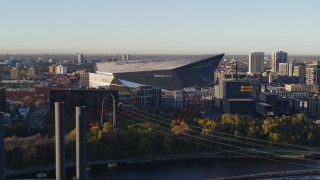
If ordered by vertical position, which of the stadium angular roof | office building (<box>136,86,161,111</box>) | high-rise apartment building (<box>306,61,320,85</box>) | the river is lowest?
the river

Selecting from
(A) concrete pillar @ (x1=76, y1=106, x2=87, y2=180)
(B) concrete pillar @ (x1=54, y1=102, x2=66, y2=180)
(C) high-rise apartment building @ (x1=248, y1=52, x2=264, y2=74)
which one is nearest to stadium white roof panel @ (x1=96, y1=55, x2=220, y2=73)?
(C) high-rise apartment building @ (x1=248, y1=52, x2=264, y2=74)

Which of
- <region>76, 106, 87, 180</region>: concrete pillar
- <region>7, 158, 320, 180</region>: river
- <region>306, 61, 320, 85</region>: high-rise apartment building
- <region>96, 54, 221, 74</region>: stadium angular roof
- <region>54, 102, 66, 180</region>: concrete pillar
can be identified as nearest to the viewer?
<region>54, 102, 66, 180</region>: concrete pillar

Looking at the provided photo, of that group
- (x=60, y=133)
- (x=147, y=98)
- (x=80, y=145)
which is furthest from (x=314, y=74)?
(x=60, y=133)

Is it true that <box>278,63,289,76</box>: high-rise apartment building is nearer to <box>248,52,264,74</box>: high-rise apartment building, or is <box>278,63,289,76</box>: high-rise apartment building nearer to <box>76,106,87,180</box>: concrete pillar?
<box>248,52,264,74</box>: high-rise apartment building

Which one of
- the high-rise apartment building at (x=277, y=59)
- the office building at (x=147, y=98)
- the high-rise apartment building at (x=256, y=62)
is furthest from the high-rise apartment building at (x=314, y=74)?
the office building at (x=147, y=98)

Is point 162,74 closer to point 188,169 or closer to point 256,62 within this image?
point 188,169

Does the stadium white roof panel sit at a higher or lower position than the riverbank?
higher

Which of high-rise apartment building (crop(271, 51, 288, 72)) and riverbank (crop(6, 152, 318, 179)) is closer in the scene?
riverbank (crop(6, 152, 318, 179))
